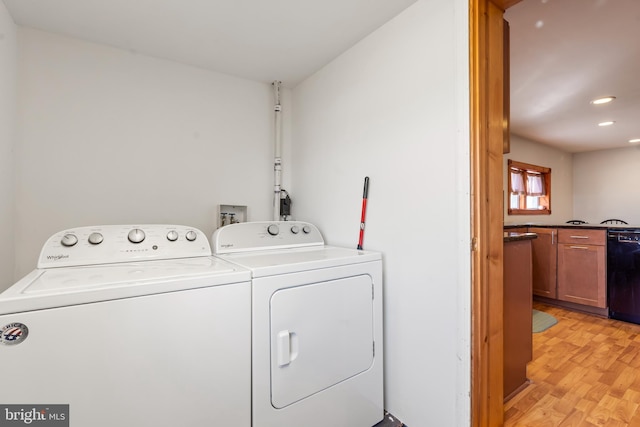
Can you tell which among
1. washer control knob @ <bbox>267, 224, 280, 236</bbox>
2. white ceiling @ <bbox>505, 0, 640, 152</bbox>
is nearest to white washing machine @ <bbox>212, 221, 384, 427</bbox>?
washer control knob @ <bbox>267, 224, 280, 236</bbox>

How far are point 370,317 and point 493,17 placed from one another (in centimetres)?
150

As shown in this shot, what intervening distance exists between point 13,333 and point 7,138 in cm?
122

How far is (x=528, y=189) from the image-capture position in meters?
4.88

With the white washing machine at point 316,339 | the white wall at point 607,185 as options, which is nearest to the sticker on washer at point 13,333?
the white washing machine at point 316,339

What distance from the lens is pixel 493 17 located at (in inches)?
50.1

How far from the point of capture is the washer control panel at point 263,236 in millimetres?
1646

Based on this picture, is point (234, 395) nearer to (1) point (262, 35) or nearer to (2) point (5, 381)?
(2) point (5, 381)

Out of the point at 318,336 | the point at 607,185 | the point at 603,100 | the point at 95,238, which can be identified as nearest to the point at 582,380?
the point at 318,336

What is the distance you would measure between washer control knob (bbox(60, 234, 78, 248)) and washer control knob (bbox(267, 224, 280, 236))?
3.05 feet

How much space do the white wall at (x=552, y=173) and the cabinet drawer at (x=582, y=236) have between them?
31.5 inches

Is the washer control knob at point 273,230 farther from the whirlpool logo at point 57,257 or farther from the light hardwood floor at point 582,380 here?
the light hardwood floor at point 582,380

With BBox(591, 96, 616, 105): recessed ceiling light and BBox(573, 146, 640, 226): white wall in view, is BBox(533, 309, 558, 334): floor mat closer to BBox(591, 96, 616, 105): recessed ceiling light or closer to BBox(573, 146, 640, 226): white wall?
BBox(591, 96, 616, 105): recessed ceiling light

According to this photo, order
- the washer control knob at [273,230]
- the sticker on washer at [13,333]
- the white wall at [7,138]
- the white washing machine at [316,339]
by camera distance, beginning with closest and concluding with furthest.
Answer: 1. the sticker on washer at [13,333]
2. the white washing machine at [316,339]
3. the white wall at [7,138]
4. the washer control knob at [273,230]

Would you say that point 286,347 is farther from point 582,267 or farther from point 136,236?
point 582,267
